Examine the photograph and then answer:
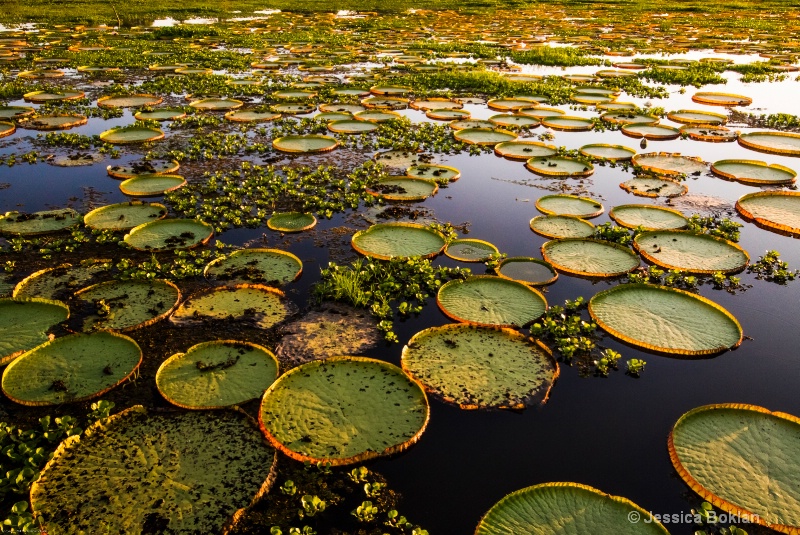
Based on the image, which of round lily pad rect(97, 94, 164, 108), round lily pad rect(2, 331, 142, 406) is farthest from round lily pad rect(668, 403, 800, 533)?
round lily pad rect(97, 94, 164, 108)

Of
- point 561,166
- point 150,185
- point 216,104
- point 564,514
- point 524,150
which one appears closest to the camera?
point 564,514

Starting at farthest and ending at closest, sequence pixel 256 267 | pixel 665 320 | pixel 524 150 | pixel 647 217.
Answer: pixel 524 150 → pixel 647 217 → pixel 256 267 → pixel 665 320

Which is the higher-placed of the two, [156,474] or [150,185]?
[150,185]

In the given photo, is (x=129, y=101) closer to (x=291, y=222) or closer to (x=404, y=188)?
(x=291, y=222)

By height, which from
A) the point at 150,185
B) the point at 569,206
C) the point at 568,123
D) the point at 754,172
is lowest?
the point at 150,185

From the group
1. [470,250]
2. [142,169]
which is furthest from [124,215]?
[470,250]

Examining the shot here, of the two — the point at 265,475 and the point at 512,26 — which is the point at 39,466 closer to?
the point at 265,475

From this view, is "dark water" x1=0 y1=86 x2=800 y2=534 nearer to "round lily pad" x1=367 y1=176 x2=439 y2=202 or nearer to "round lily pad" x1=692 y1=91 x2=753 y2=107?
"round lily pad" x1=367 y1=176 x2=439 y2=202

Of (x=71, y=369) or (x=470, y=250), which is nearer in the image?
(x=71, y=369)

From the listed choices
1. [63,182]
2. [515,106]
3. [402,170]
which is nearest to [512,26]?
[515,106]
